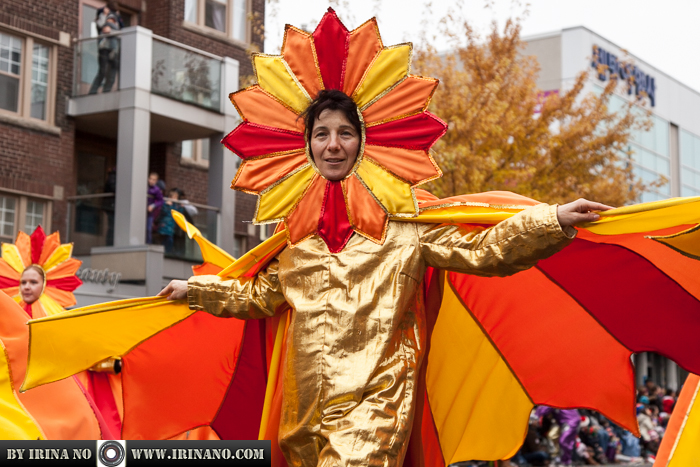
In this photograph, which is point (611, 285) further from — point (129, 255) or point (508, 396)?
point (129, 255)

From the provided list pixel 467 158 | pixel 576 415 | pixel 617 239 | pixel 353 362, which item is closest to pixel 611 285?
pixel 617 239

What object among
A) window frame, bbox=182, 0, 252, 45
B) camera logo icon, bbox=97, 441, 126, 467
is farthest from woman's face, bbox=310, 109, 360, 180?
window frame, bbox=182, 0, 252, 45

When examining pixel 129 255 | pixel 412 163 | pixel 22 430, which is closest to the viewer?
pixel 412 163

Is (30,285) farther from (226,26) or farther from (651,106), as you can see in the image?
(651,106)

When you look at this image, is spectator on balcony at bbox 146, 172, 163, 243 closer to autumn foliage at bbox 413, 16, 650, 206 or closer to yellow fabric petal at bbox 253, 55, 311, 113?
autumn foliage at bbox 413, 16, 650, 206

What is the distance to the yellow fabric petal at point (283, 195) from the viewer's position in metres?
4.45

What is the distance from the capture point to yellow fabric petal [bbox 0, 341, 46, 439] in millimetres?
5535

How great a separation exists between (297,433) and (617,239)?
171 cm

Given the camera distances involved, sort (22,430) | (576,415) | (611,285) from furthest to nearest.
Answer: (576,415) < (22,430) < (611,285)

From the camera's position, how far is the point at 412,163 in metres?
4.37

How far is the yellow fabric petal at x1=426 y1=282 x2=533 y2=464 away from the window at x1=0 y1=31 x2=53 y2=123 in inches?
506

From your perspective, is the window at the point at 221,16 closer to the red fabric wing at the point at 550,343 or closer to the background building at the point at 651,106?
Answer: the background building at the point at 651,106

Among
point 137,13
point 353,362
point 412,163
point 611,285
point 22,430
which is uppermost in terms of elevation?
point 137,13

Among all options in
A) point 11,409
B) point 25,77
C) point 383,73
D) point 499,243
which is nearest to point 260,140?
point 383,73
